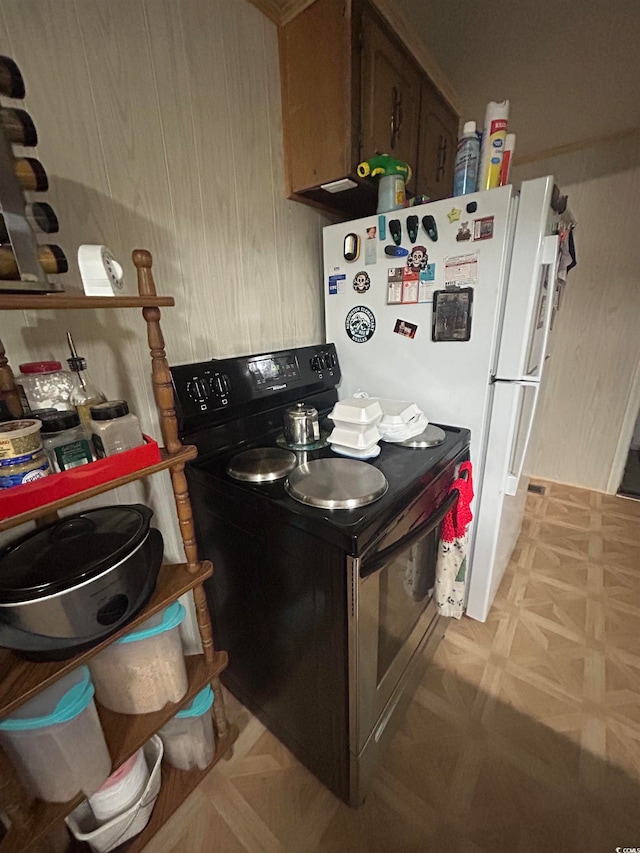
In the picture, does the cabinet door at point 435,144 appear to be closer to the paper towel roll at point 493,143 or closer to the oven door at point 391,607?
the paper towel roll at point 493,143

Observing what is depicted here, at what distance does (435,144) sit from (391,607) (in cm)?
199

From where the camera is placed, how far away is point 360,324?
1.38m

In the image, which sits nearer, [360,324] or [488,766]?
[488,766]

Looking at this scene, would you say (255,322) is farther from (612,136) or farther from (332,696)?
(612,136)

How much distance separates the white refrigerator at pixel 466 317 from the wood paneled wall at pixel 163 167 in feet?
1.06

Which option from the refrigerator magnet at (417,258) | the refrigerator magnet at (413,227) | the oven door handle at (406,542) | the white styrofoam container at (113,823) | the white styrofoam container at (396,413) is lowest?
the white styrofoam container at (113,823)

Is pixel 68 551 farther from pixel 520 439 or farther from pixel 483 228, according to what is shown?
pixel 520 439

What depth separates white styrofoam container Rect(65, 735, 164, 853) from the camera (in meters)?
0.83

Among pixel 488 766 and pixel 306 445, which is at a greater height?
pixel 306 445

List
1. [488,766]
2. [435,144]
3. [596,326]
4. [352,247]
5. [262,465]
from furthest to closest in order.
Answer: [596,326] → [435,144] → [352,247] → [488,766] → [262,465]

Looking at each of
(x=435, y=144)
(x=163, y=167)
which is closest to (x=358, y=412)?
(x=163, y=167)

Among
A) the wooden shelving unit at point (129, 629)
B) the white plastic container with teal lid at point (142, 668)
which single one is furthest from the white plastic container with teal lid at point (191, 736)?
the white plastic container with teal lid at point (142, 668)

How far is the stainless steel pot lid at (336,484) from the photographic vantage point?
759 millimetres

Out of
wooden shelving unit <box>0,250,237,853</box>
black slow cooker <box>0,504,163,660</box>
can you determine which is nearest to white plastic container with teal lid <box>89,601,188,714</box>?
wooden shelving unit <box>0,250,237,853</box>
